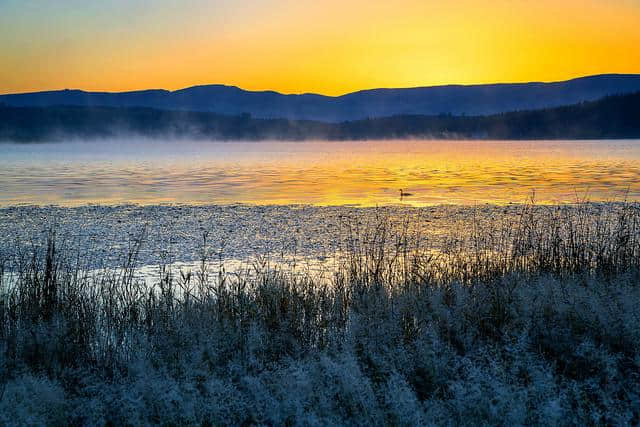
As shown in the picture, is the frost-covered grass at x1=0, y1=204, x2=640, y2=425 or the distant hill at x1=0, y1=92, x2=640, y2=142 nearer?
the frost-covered grass at x1=0, y1=204, x2=640, y2=425

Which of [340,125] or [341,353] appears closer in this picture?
[341,353]

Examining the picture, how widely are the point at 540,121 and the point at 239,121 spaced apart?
7763cm

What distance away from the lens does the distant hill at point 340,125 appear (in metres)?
127

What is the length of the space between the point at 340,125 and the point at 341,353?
165737mm

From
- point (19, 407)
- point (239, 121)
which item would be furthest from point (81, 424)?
point (239, 121)

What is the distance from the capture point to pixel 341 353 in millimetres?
5965

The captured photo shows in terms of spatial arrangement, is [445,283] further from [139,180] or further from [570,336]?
[139,180]

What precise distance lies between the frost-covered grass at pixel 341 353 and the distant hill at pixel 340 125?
5082 inches

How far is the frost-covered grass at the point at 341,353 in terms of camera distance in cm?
492

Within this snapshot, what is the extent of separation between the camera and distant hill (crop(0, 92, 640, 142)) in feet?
417

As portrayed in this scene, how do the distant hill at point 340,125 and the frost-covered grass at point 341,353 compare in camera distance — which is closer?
the frost-covered grass at point 341,353

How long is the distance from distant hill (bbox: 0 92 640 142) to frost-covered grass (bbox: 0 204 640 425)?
12908 centimetres

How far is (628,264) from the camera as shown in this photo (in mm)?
8984

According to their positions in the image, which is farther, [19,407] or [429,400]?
[429,400]
